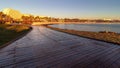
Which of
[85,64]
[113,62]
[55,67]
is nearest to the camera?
[55,67]

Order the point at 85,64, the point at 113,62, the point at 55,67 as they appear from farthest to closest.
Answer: the point at 113,62, the point at 85,64, the point at 55,67

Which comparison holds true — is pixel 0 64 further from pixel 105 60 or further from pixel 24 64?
pixel 105 60

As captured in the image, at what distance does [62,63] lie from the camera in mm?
7977

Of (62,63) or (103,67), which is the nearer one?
(103,67)

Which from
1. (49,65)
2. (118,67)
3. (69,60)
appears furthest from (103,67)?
(49,65)

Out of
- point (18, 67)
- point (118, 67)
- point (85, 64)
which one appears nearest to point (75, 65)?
point (85, 64)

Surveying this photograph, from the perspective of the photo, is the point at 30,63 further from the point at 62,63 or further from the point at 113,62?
the point at 113,62

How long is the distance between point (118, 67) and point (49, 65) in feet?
10.2

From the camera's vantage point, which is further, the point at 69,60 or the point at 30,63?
the point at 69,60

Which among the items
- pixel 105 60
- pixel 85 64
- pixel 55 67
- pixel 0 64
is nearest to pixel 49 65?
pixel 55 67

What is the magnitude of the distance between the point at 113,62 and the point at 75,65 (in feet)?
6.76

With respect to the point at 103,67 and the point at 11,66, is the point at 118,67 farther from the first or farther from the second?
the point at 11,66

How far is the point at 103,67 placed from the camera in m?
7.42

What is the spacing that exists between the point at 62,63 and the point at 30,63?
153 centimetres
